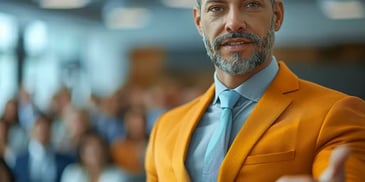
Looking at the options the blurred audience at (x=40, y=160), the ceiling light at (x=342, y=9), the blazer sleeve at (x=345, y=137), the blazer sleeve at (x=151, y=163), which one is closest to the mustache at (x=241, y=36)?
the blazer sleeve at (x=345, y=137)

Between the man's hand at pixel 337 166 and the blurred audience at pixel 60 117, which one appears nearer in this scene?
the man's hand at pixel 337 166

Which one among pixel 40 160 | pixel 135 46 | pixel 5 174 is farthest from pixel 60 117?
pixel 135 46

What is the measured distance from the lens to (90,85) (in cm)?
1408

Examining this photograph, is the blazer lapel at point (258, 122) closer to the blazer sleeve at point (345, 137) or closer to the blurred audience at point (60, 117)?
the blazer sleeve at point (345, 137)

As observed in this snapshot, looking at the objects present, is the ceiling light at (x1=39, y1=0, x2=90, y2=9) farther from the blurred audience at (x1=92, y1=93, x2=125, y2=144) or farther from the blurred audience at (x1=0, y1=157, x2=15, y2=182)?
the blurred audience at (x1=0, y1=157, x2=15, y2=182)

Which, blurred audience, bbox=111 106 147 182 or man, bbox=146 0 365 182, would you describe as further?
blurred audience, bbox=111 106 147 182

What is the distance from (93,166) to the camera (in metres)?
4.84

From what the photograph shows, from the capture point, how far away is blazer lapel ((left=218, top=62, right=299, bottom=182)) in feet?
5.21

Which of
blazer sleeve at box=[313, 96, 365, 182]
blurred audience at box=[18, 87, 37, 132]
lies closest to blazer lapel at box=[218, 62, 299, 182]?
blazer sleeve at box=[313, 96, 365, 182]

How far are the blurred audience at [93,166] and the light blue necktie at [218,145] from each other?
3.04m

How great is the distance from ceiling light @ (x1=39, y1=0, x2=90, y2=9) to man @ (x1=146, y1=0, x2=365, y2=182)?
9771 mm

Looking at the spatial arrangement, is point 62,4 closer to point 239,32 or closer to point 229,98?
point 229,98

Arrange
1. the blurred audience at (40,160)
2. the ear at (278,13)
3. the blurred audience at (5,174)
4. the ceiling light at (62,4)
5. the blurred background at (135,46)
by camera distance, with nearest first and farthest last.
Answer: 1. the ear at (278,13)
2. the blurred audience at (5,174)
3. the blurred audience at (40,160)
4. the ceiling light at (62,4)
5. the blurred background at (135,46)

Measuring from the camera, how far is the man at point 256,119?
1.56 metres
